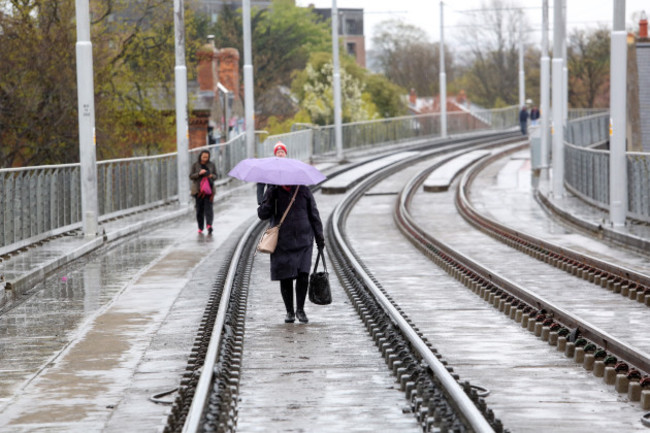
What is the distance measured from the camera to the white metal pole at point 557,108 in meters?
31.0

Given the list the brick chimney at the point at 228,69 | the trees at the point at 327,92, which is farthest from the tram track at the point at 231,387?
the trees at the point at 327,92

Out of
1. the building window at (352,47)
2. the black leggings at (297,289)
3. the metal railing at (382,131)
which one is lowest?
the black leggings at (297,289)

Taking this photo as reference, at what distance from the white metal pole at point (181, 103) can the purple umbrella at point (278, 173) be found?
20.4 meters

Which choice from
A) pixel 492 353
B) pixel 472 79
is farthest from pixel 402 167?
pixel 472 79

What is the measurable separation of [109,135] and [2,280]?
24744mm

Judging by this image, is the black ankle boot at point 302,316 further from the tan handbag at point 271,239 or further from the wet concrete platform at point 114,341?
the tan handbag at point 271,239

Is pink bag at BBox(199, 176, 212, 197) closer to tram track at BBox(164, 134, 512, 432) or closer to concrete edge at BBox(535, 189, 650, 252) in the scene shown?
concrete edge at BBox(535, 189, 650, 252)

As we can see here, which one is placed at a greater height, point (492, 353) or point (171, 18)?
point (171, 18)

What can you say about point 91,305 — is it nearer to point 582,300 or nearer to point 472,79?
point 582,300

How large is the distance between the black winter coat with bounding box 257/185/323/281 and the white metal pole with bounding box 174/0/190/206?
2028cm

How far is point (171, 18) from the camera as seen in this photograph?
45812mm

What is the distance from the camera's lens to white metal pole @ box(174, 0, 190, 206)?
3212 centimetres

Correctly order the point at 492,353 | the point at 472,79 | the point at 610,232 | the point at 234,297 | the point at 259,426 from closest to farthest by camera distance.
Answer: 1. the point at 259,426
2. the point at 492,353
3. the point at 234,297
4. the point at 610,232
5. the point at 472,79

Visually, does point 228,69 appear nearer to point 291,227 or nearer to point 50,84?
point 50,84
